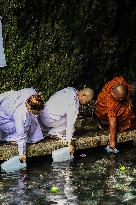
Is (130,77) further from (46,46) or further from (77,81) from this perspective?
(46,46)

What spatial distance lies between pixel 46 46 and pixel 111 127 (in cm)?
316

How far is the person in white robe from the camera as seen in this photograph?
998 cm

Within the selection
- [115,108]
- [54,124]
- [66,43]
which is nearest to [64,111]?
[54,124]

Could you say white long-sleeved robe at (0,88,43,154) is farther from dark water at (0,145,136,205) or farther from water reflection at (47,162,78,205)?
water reflection at (47,162,78,205)

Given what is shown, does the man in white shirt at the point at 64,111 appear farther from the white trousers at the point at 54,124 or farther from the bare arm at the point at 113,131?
the bare arm at the point at 113,131

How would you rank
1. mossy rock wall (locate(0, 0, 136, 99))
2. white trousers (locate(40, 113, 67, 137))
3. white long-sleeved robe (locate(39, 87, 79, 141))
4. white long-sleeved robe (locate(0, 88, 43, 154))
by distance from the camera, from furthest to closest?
mossy rock wall (locate(0, 0, 136, 99)) < white trousers (locate(40, 113, 67, 137)) < white long-sleeved robe (locate(39, 87, 79, 141)) < white long-sleeved robe (locate(0, 88, 43, 154))

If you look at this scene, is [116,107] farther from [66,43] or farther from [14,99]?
[66,43]

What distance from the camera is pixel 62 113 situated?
1073 centimetres

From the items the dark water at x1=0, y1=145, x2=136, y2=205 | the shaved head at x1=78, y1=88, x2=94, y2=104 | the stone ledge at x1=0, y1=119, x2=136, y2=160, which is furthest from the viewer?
the stone ledge at x1=0, y1=119, x2=136, y2=160

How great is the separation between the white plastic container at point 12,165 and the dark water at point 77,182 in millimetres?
138

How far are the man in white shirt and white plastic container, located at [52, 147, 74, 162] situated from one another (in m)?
0.17

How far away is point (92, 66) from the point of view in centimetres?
1441

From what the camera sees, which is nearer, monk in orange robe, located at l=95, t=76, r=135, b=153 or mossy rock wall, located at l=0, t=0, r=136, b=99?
monk in orange robe, located at l=95, t=76, r=135, b=153

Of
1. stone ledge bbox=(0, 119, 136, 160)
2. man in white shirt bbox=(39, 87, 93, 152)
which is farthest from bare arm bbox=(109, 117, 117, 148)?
man in white shirt bbox=(39, 87, 93, 152)
